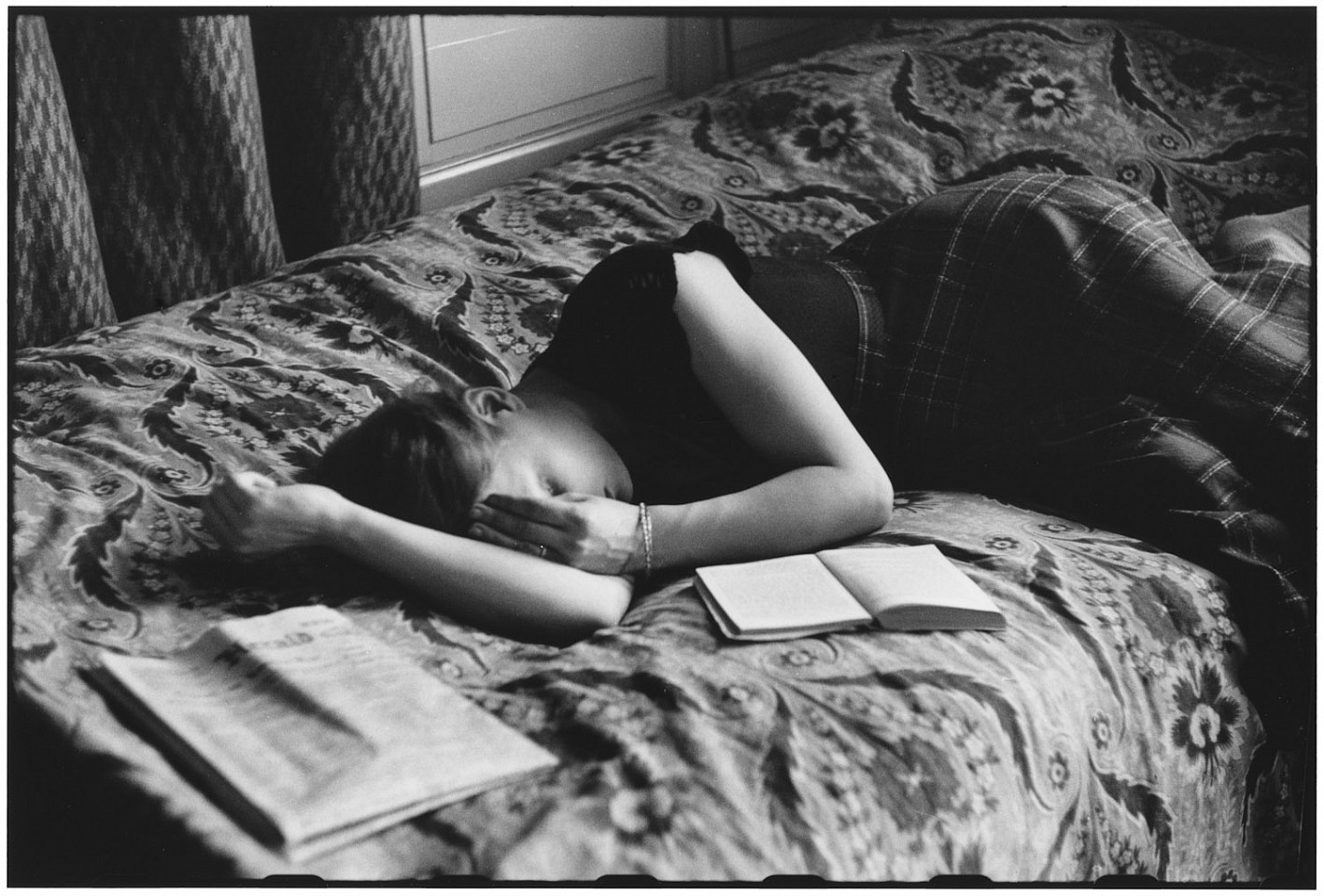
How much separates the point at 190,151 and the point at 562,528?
612 mm

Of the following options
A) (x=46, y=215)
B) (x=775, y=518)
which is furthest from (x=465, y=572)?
(x=46, y=215)

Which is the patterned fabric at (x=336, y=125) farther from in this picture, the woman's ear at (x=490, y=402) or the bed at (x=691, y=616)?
the woman's ear at (x=490, y=402)

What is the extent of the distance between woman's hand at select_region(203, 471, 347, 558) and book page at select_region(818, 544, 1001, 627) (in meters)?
0.39

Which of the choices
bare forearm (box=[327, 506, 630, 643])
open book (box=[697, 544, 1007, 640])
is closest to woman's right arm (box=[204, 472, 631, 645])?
bare forearm (box=[327, 506, 630, 643])

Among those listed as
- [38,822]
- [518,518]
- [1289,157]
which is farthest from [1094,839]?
[1289,157]

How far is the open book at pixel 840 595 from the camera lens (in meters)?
0.89

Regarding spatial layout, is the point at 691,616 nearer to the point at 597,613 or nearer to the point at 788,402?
the point at 597,613

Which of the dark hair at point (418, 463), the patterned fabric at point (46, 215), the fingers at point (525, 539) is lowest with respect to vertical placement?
the fingers at point (525, 539)

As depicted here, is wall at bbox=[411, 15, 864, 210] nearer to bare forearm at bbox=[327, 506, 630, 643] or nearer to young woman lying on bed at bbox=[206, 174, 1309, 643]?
young woman lying on bed at bbox=[206, 174, 1309, 643]

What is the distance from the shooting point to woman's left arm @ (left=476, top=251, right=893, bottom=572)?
95 centimetres

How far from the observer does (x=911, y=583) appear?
0.93 meters

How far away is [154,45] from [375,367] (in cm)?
35

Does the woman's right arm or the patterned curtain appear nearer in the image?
the woman's right arm

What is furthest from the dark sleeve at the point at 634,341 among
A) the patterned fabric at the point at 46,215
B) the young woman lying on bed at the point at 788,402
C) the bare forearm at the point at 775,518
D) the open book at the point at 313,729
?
the patterned fabric at the point at 46,215
